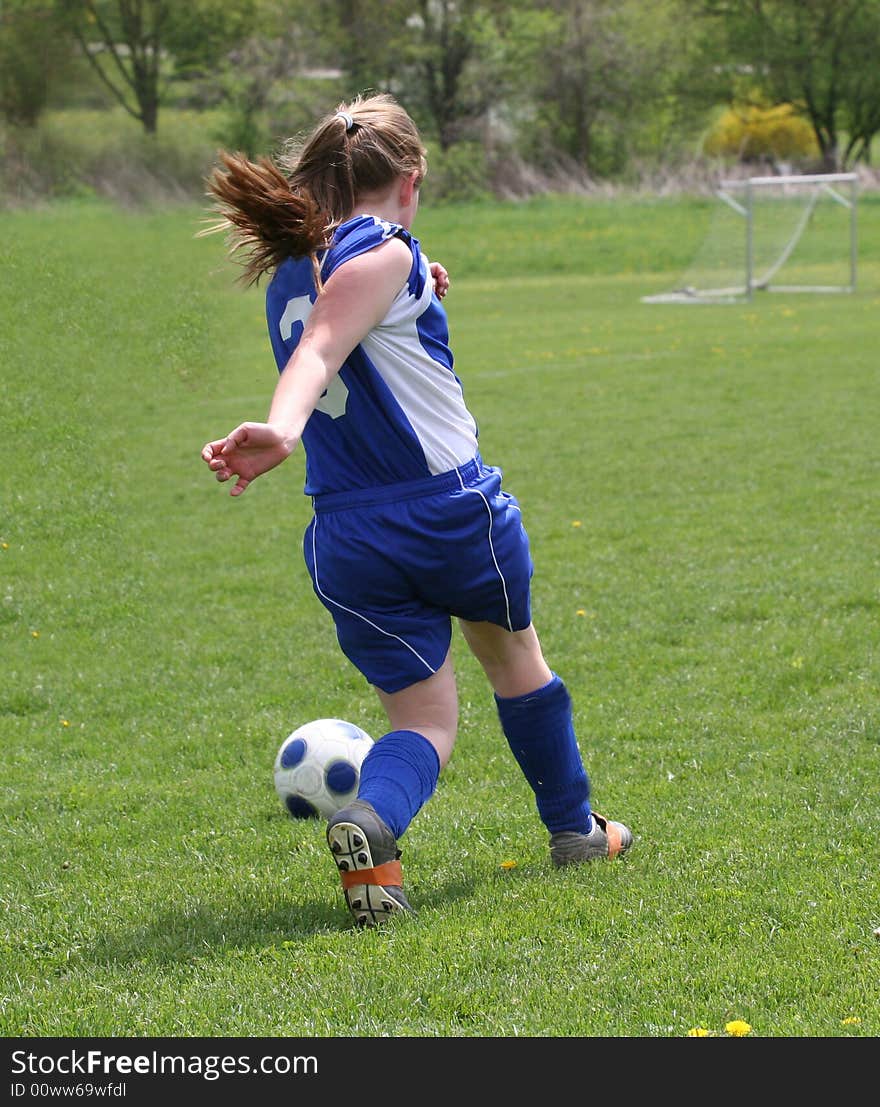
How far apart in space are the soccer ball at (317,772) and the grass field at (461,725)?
0.26ft

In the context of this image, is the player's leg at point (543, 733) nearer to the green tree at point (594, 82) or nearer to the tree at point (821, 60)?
the green tree at point (594, 82)

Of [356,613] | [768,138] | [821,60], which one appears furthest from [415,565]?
[768,138]

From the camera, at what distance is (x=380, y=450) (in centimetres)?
331

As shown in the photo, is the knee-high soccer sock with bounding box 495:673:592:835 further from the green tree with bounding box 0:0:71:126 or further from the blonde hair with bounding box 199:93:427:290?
the green tree with bounding box 0:0:71:126

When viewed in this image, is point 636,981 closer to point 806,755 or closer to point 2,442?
point 806,755

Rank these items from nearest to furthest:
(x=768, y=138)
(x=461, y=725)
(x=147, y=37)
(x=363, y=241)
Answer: (x=363, y=241), (x=461, y=725), (x=147, y=37), (x=768, y=138)

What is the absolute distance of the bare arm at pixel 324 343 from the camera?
2828 millimetres

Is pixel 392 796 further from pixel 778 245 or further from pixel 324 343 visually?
pixel 778 245

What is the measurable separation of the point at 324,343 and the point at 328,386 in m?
0.22

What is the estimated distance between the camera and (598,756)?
4.77 m

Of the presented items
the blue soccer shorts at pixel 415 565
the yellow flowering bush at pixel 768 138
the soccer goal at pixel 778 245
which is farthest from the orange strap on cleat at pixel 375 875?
the yellow flowering bush at pixel 768 138

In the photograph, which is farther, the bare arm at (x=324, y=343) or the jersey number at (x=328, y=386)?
the jersey number at (x=328, y=386)

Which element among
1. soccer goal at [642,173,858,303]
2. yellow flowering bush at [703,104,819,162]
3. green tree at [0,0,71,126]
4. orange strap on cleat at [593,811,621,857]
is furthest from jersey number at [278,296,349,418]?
yellow flowering bush at [703,104,819,162]

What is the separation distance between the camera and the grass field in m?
3.00
